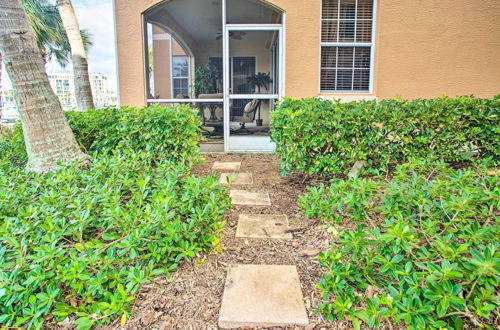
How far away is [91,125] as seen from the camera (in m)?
3.99

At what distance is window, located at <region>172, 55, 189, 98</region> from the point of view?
679 cm

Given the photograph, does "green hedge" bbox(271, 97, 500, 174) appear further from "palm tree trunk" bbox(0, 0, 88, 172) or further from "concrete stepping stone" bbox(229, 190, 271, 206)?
"palm tree trunk" bbox(0, 0, 88, 172)


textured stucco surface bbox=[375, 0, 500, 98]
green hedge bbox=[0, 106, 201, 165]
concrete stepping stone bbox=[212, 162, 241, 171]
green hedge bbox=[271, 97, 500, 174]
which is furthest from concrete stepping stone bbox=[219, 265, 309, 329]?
textured stucco surface bbox=[375, 0, 500, 98]

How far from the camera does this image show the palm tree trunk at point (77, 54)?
6188mm

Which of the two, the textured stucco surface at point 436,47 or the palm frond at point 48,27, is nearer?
the textured stucco surface at point 436,47

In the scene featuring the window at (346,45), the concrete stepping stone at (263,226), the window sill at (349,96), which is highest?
the window at (346,45)

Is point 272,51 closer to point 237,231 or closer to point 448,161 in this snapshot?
point 448,161

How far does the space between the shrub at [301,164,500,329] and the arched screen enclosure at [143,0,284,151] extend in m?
4.16

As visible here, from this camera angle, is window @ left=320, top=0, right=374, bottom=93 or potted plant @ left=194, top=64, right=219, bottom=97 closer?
window @ left=320, top=0, right=374, bottom=93

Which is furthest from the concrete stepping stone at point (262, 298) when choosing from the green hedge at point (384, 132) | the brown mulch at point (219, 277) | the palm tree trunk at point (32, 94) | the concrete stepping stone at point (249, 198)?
the palm tree trunk at point (32, 94)

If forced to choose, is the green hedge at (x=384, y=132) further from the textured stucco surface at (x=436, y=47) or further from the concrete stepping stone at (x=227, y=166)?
the textured stucco surface at (x=436, y=47)

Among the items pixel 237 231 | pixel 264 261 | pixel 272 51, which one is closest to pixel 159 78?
pixel 272 51

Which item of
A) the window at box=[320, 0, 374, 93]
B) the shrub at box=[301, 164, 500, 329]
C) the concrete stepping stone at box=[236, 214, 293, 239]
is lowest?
the concrete stepping stone at box=[236, 214, 293, 239]

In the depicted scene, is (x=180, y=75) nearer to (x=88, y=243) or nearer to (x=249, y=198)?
(x=249, y=198)
